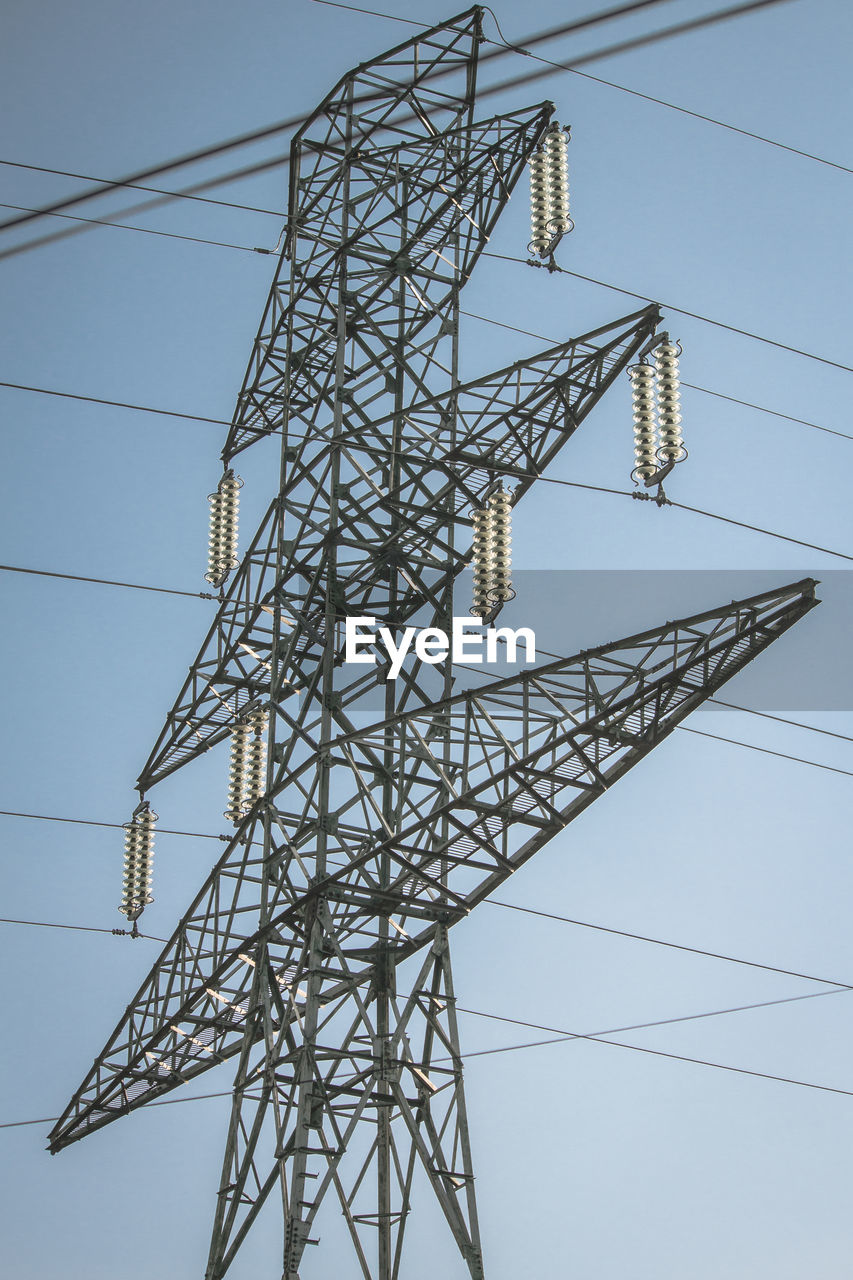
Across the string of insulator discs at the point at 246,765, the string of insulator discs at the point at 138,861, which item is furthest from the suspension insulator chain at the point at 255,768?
the string of insulator discs at the point at 138,861

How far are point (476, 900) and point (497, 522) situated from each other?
534 cm

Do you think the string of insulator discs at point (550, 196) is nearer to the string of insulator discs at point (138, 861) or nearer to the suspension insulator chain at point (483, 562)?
the suspension insulator chain at point (483, 562)

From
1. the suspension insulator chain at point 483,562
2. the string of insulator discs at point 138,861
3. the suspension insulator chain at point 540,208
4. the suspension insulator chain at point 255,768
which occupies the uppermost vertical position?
the suspension insulator chain at point 540,208

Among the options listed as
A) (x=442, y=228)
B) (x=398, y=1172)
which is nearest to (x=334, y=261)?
(x=442, y=228)

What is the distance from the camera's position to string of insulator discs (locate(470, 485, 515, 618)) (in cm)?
2111

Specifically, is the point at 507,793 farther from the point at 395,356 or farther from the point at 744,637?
the point at 395,356

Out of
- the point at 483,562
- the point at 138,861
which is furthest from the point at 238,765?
the point at 483,562

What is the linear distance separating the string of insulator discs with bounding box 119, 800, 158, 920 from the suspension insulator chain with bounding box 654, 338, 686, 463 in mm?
11885

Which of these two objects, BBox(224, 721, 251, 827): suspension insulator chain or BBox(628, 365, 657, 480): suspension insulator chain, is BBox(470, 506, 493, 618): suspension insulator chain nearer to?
BBox(628, 365, 657, 480): suspension insulator chain

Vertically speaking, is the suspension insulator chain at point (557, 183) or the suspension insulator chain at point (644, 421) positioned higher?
the suspension insulator chain at point (557, 183)

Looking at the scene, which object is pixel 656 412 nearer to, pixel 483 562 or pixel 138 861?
pixel 483 562

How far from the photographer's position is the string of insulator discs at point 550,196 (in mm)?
22891

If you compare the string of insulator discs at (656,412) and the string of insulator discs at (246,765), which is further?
the string of insulator discs at (246,765)

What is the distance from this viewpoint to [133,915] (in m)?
27.0
